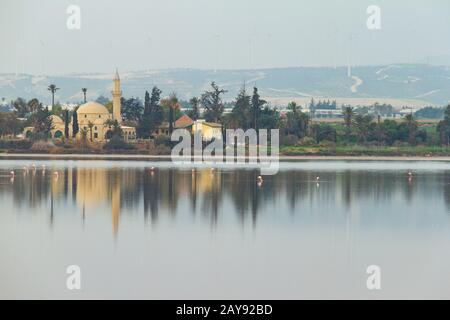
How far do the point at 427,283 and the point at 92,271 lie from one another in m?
6.25

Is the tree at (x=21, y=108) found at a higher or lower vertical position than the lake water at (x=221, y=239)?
higher

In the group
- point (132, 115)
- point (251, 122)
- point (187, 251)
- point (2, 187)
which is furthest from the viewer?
point (132, 115)

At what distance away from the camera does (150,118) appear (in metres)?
80.3

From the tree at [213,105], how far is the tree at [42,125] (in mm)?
13960

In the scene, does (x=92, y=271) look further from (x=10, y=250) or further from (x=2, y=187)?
(x=2, y=187)

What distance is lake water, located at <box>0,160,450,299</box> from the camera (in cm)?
1870

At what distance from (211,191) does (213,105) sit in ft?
180

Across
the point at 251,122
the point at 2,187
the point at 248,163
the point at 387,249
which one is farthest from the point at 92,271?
the point at 251,122

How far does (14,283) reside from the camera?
18.8m

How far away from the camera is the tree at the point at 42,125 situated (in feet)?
264

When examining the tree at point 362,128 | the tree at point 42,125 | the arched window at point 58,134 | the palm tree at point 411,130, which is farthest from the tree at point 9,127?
the palm tree at point 411,130

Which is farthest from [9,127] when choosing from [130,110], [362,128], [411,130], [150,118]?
[411,130]

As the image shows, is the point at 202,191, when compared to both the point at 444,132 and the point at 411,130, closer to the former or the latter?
the point at 411,130

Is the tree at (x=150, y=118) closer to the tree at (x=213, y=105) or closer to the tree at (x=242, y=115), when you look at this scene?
Answer: the tree at (x=242, y=115)
